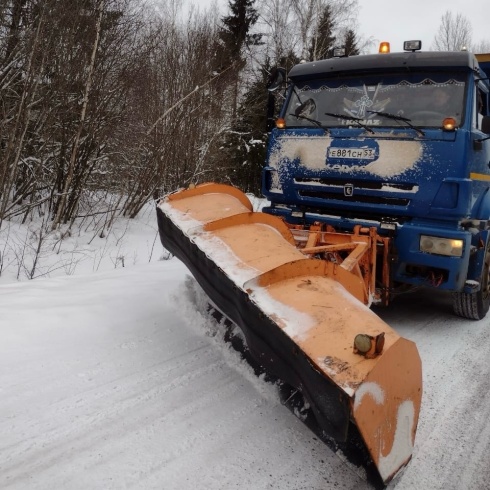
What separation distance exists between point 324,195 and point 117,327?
2.33m

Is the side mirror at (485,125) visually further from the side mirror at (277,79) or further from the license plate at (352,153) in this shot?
the side mirror at (277,79)

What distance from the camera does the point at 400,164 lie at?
4.09 metres

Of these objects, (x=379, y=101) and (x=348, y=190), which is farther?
(x=379, y=101)

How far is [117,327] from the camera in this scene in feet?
11.7

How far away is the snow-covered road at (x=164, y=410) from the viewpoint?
7.07 ft

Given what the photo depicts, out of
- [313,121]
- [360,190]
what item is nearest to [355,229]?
[360,190]

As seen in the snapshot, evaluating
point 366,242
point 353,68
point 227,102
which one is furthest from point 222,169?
point 366,242

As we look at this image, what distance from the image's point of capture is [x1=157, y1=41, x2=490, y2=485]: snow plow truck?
6.32 feet

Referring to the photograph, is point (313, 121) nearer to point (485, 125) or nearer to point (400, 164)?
point (400, 164)

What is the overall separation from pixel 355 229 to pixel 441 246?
73 cm

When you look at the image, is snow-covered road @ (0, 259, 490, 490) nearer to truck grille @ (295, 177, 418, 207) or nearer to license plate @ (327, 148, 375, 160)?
truck grille @ (295, 177, 418, 207)

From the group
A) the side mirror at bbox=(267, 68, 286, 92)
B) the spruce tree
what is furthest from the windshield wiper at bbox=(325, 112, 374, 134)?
the spruce tree

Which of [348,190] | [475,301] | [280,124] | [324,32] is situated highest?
[324,32]

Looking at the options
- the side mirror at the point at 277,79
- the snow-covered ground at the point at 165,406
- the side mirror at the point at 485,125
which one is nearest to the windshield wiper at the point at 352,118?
the side mirror at the point at 277,79
